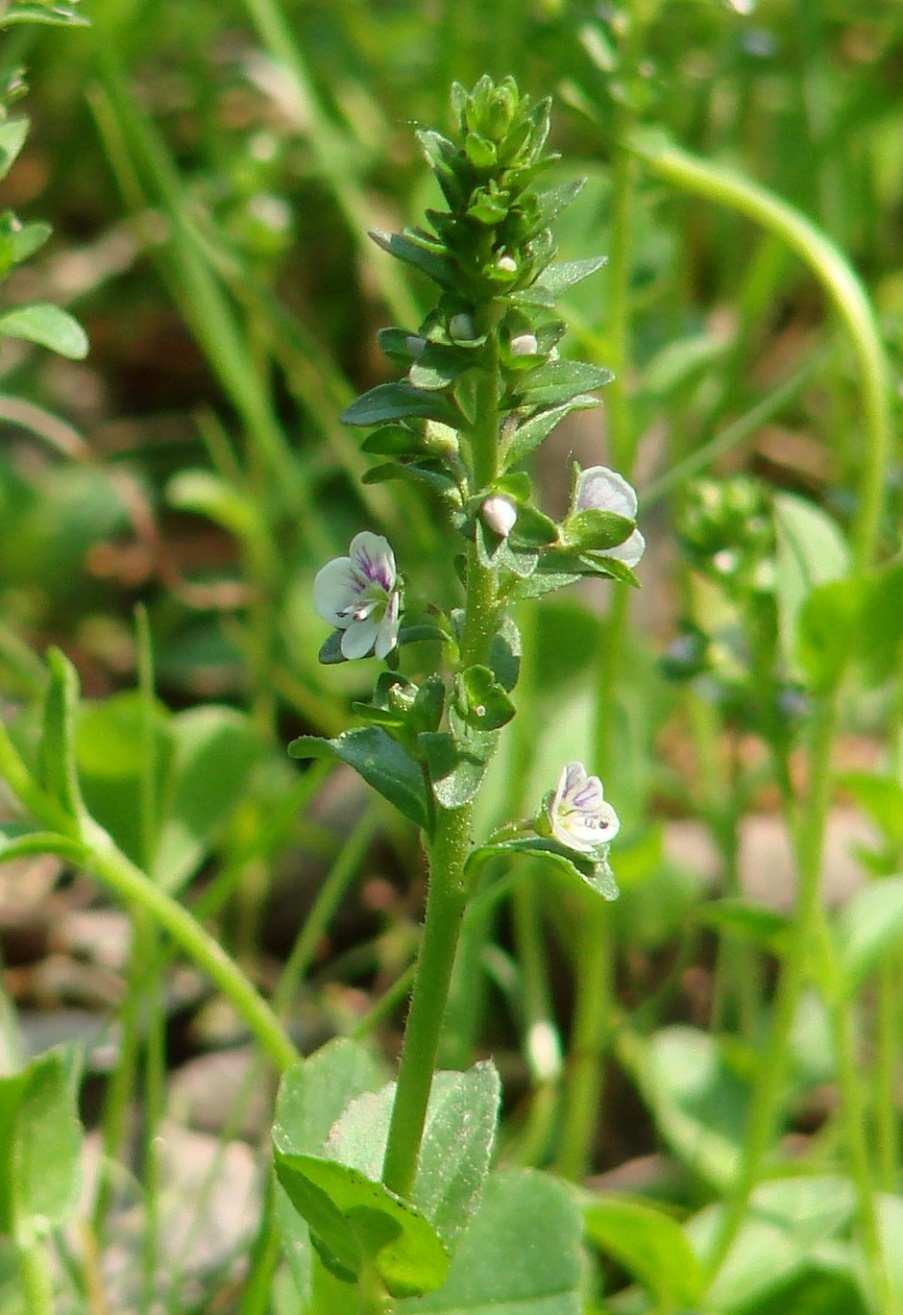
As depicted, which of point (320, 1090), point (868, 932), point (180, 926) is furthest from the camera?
point (868, 932)

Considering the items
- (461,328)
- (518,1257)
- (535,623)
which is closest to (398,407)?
(461,328)

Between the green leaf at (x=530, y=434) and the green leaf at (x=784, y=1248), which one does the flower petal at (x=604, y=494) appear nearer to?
the green leaf at (x=530, y=434)

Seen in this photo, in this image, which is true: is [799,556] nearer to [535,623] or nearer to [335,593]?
[535,623]

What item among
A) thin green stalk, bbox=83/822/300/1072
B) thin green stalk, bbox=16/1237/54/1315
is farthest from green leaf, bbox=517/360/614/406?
thin green stalk, bbox=16/1237/54/1315

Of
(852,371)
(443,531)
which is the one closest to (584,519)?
(443,531)

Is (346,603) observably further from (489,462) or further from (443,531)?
(443,531)

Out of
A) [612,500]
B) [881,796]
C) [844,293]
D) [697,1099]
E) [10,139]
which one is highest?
[844,293]
